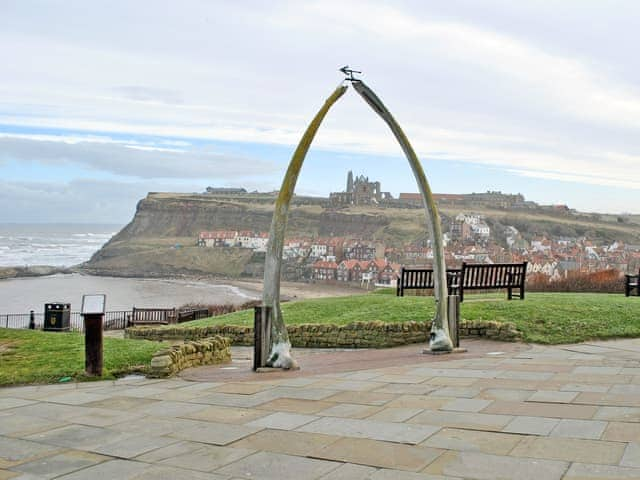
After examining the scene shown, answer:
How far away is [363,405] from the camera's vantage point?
6543 millimetres

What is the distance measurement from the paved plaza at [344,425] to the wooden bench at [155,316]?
19945mm

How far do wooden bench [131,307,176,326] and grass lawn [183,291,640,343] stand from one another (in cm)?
1322

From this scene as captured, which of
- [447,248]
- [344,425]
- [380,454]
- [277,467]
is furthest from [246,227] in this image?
[277,467]

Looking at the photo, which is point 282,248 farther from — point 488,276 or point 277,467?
point 488,276

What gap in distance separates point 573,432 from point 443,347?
4.73 meters

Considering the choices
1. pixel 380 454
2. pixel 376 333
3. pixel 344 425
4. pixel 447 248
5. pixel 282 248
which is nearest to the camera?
pixel 380 454

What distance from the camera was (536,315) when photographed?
39.4 ft

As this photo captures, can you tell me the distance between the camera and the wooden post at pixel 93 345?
28.6ft

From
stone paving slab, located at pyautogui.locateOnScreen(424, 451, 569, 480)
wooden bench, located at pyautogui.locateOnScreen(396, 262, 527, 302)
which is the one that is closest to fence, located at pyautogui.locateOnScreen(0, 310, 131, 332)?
wooden bench, located at pyautogui.locateOnScreen(396, 262, 527, 302)

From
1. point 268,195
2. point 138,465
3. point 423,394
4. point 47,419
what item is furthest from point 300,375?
point 268,195

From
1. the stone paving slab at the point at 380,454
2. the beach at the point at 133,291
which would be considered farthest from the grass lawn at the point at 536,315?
the beach at the point at 133,291

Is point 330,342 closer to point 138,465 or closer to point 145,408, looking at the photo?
point 145,408

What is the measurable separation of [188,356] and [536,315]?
6.16m

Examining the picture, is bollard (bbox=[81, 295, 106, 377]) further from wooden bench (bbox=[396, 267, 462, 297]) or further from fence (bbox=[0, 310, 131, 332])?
fence (bbox=[0, 310, 131, 332])
